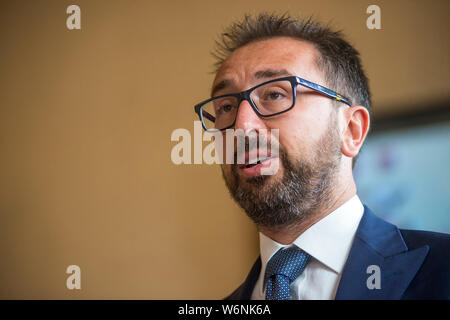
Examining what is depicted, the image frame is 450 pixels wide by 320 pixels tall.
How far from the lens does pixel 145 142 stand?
3.55 feet

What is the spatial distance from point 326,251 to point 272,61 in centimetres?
30

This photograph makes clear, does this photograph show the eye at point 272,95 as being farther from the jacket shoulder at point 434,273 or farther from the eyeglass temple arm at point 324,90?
the jacket shoulder at point 434,273

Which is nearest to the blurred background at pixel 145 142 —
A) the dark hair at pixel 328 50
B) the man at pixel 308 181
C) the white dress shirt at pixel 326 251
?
the dark hair at pixel 328 50

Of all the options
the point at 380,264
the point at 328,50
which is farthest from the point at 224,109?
the point at 380,264

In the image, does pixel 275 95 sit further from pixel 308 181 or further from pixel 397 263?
pixel 397 263

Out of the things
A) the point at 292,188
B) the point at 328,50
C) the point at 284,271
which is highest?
the point at 328,50

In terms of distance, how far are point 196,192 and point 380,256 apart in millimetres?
599

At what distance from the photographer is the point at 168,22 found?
102 centimetres

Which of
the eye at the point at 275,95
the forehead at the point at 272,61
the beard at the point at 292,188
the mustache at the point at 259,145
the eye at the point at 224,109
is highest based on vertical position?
the forehead at the point at 272,61

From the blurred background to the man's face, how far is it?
1.12ft

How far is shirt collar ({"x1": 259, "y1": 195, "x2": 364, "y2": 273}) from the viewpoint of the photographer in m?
0.54

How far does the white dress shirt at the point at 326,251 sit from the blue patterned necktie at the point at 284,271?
0.01m

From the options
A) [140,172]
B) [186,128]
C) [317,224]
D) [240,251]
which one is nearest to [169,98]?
[186,128]

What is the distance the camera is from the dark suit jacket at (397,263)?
1.50 feet
